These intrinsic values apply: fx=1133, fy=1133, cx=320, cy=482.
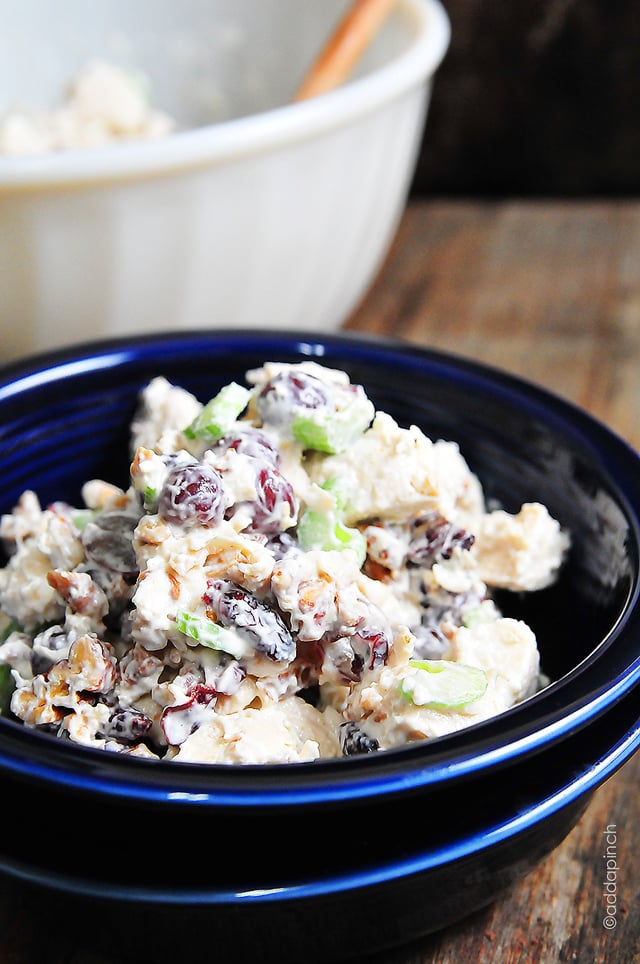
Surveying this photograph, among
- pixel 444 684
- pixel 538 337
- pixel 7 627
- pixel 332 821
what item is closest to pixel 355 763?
pixel 332 821

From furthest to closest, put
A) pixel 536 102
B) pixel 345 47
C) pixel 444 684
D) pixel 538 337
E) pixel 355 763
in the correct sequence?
1. pixel 536 102
2. pixel 538 337
3. pixel 345 47
4. pixel 444 684
5. pixel 355 763

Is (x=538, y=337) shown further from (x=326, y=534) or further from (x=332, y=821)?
(x=332, y=821)

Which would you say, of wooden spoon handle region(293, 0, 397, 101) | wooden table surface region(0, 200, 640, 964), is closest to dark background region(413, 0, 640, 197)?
wooden table surface region(0, 200, 640, 964)

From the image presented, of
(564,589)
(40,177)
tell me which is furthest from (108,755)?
(40,177)

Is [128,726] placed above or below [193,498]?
below

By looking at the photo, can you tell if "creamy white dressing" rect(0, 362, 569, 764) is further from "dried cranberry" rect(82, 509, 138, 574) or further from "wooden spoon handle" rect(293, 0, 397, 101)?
"wooden spoon handle" rect(293, 0, 397, 101)

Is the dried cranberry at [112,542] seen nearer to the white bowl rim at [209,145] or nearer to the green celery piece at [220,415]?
the green celery piece at [220,415]

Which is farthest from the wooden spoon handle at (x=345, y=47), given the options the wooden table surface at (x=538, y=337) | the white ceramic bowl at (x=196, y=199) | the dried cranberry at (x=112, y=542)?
the dried cranberry at (x=112, y=542)

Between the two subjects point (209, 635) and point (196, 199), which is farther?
point (196, 199)
